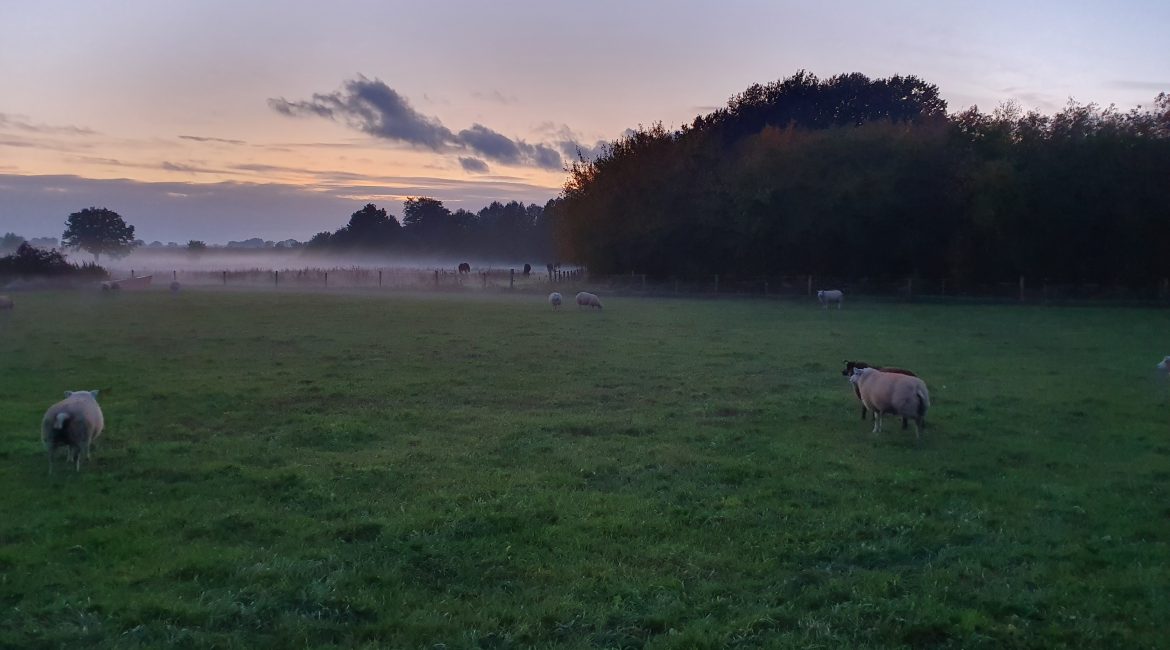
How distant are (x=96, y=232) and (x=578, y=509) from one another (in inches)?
5153

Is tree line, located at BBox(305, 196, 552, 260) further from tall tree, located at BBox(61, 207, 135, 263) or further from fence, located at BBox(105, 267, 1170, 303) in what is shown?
fence, located at BBox(105, 267, 1170, 303)

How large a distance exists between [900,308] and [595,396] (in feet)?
97.1

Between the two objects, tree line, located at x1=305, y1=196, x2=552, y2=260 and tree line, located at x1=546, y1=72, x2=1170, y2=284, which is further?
tree line, located at x1=305, y1=196, x2=552, y2=260

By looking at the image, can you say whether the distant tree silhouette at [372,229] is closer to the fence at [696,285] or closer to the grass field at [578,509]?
the fence at [696,285]

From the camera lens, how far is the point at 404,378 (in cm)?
1814

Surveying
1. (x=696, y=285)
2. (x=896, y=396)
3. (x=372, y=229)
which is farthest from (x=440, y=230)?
(x=896, y=396)

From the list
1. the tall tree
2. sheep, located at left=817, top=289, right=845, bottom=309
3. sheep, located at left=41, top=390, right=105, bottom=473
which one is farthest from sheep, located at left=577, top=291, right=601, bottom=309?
the tall tree

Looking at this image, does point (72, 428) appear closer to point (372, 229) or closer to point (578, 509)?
point (578, 509)

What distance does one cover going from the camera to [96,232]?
12031cm

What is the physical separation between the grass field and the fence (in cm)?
2861

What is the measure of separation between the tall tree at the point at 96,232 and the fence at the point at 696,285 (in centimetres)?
5518

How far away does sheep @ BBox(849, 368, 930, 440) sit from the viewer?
12.8 meters

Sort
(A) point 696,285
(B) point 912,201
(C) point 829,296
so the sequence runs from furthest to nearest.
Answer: (A) point 696,285 < (B) point 912,201 < (C) point 829,296

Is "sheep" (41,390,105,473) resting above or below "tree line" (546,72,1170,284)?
below
